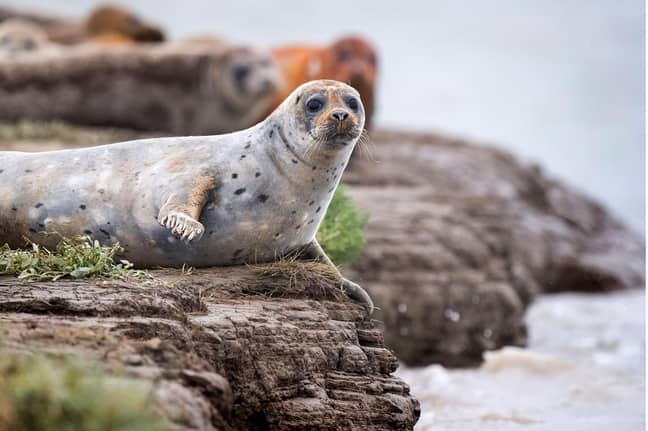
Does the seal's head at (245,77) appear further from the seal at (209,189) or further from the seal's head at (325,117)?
the seal's head at (325,117)

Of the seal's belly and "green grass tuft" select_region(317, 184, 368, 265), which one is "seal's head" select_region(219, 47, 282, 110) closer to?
"green grass tuft" select_region(317, 184, 368, 265)

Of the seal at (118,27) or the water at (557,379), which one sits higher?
the seal at (118,27)

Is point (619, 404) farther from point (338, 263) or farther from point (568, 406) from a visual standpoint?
point (338, 263)

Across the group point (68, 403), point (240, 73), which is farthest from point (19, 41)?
point (68, 403)

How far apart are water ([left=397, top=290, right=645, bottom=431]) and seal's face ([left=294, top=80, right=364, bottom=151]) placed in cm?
251

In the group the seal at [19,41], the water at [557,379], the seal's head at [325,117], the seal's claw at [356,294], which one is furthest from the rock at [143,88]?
the seal's head at [325,117]

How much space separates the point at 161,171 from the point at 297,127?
89 cm

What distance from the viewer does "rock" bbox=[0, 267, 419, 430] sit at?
4.75 m

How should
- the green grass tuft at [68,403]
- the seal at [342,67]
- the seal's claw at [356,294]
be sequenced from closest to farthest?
the green grass tuft at [68,403]
the seal's claw at [356,294]
the seal at [342,67]

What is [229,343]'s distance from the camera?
5738 mm

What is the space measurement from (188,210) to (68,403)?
2.58 meters

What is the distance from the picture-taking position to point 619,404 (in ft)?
32.6

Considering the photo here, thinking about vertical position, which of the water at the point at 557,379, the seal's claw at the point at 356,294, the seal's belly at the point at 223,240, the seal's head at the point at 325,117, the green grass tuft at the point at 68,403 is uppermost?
the seal's head at the point at 325,117

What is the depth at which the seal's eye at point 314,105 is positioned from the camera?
6.65m
